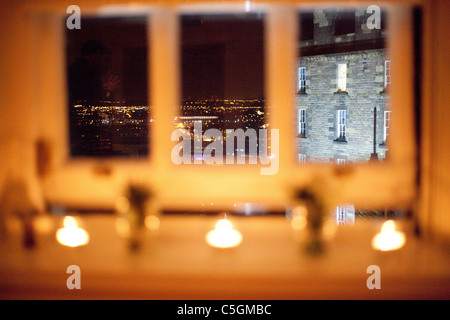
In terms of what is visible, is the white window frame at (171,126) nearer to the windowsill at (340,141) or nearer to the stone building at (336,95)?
the stone building at (336,95)

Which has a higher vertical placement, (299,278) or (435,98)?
(435,98)

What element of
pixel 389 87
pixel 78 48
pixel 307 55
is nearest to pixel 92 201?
pixel 78 48

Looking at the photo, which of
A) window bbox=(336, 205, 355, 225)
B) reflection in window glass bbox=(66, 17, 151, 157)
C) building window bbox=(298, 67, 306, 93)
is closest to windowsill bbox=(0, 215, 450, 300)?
window bbox=(336, 205, 355, 225)

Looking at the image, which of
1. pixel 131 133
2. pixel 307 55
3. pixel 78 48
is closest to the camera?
pixel 78 48

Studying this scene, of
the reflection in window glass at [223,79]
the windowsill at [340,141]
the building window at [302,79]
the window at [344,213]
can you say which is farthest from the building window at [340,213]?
the building window at [302,79]

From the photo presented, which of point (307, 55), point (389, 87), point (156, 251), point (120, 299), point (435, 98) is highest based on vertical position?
point (307, 55)

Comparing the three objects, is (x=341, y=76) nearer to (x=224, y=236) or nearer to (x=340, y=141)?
(x=340, y=141)

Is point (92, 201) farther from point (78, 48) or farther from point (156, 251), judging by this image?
point (78, 48)

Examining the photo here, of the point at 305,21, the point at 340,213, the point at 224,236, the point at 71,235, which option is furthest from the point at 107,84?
the point at 305,21
